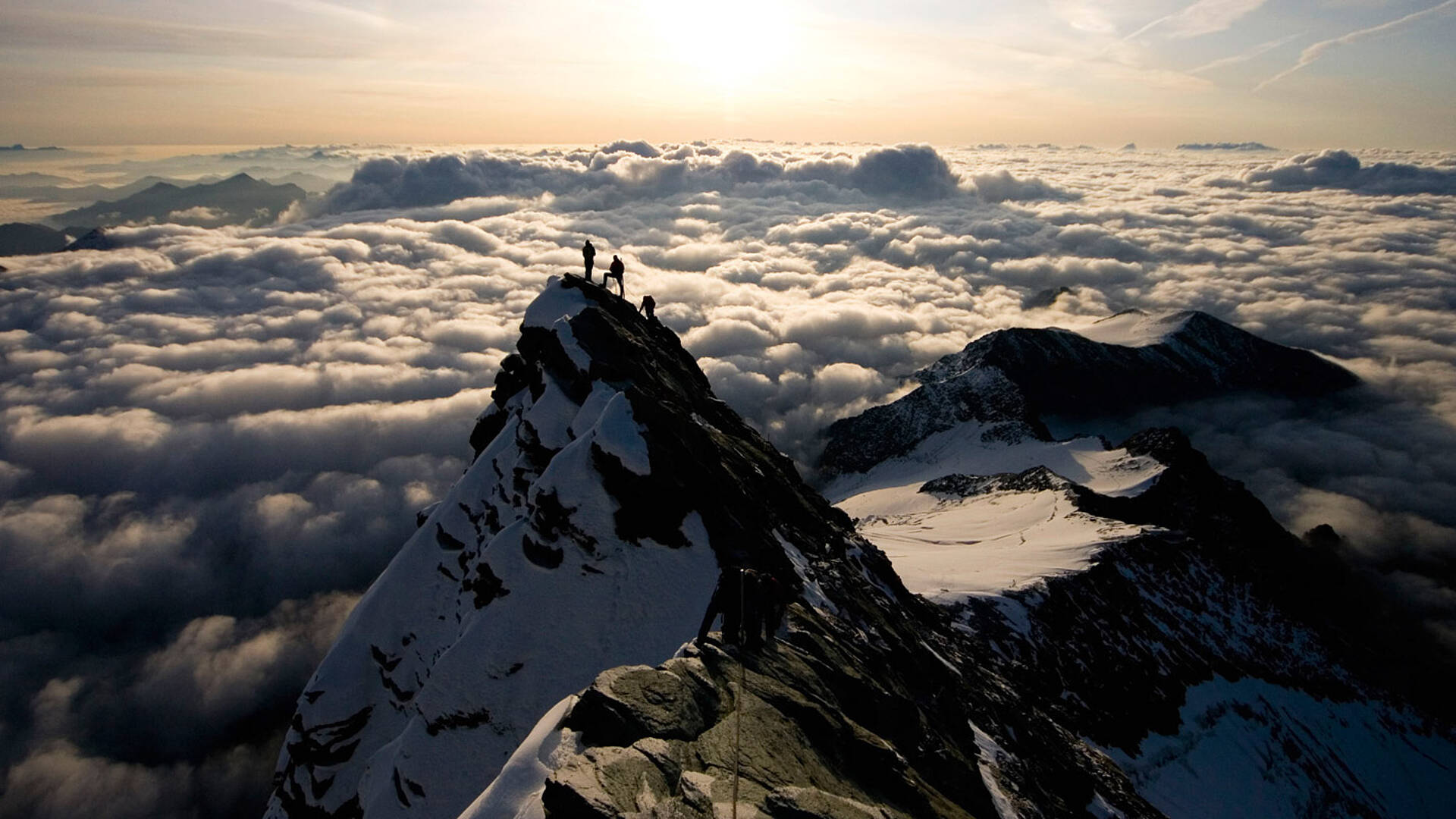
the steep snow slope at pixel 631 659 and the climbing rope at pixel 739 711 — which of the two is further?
the steep snow slope at pixel 631 659

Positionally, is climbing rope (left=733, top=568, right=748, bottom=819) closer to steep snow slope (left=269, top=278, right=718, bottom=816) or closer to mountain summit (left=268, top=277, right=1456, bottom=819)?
mountain summit (left=268, top=277, right=1456, bottom=819)

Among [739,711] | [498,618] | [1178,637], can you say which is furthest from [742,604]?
[1178,637]

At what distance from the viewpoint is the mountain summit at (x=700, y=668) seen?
13.9 metres

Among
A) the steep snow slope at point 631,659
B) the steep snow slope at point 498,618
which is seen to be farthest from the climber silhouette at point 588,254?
the steep snow slope at point 498,618

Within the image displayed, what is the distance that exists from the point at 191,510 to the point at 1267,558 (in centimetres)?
23221

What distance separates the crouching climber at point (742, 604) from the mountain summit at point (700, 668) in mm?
573

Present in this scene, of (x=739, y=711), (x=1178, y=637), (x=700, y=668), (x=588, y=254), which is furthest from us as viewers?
(x=1178, y=637)

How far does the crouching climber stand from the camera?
1742 cm

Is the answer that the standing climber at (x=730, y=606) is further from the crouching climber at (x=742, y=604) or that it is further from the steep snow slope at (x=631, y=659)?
the steep snow slope at (x=631, y=659)

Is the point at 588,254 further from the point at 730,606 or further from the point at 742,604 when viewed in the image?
the point at 742,604

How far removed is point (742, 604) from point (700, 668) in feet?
7.63

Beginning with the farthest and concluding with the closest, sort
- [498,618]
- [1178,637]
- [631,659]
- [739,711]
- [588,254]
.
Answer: [1178,637] → [588,254] → [498,618] → [631,659] → [739,711]

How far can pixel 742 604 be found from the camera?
697 inches

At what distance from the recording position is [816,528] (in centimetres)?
4119
